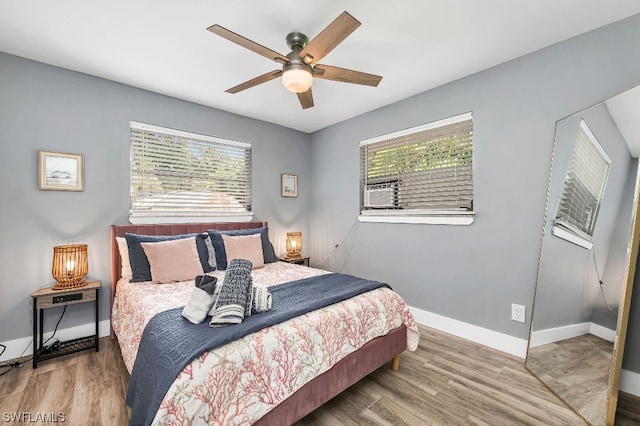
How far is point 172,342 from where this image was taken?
1.35m

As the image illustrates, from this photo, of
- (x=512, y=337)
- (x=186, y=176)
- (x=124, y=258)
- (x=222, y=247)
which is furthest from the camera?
(x=186, y=176)

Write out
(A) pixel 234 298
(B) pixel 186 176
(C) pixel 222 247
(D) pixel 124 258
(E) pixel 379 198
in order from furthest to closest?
(E) pixel 379 198 < (B) pixel 186 176 < (C) pixel 222 247 < (D) pixel 124 258 < (A) pixel 234 298

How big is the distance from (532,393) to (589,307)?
695 millimetres

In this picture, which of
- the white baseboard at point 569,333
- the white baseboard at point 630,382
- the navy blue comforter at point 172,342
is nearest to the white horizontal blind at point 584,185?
the white baseboard at point 569,333

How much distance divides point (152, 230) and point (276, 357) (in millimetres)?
2227

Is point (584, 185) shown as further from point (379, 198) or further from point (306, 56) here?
point (306, 56)

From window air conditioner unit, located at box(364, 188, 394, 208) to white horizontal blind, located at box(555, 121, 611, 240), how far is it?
1.64m

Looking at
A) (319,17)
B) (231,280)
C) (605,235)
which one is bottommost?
(231,280)

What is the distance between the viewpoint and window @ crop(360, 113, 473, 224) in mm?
2811

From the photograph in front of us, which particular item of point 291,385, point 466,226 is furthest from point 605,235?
point 291,385

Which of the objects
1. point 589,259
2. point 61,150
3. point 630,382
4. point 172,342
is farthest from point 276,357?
point 61,150

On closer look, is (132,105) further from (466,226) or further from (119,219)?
(466,226)

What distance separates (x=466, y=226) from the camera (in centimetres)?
276

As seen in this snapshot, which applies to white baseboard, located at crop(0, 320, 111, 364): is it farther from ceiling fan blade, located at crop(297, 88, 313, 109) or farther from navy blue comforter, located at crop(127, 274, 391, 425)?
ceiling fan blade, located at crop(297, 88, 313, 109)
